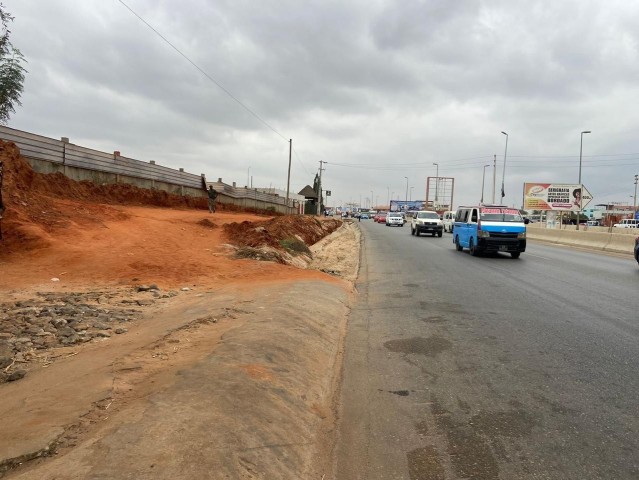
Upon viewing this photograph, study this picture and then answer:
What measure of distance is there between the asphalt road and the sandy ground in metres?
0.42

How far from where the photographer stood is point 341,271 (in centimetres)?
1541

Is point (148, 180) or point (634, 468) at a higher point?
point (148, 180)

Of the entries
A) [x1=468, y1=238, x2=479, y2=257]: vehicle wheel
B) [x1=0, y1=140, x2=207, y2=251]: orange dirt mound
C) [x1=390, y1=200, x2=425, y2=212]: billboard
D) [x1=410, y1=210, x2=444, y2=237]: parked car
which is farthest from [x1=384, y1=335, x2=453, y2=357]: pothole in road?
[x1=390, y1=200, x2=425, y2=212]: billboard

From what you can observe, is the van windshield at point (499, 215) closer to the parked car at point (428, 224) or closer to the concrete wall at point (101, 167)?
the parked car at point (428, 224)

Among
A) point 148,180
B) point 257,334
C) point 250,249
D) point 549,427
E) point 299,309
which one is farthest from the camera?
point 148,180

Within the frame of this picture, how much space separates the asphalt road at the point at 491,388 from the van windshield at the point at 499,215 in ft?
30.2

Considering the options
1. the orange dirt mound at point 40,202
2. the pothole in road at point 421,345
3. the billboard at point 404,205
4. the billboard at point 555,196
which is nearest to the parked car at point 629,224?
the billboard at point 555,196

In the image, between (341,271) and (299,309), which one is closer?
(299,309)

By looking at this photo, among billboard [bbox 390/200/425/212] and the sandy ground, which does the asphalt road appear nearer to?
the sandy ground

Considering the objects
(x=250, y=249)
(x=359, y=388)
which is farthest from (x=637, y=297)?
(x=250, y=249)

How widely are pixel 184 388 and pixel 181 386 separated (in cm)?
6

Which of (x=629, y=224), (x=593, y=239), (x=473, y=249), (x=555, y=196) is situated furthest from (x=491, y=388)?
(x=629, y=224)

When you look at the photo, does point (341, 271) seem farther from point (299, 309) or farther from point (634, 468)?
point (634, 468)

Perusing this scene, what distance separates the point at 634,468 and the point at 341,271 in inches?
481
